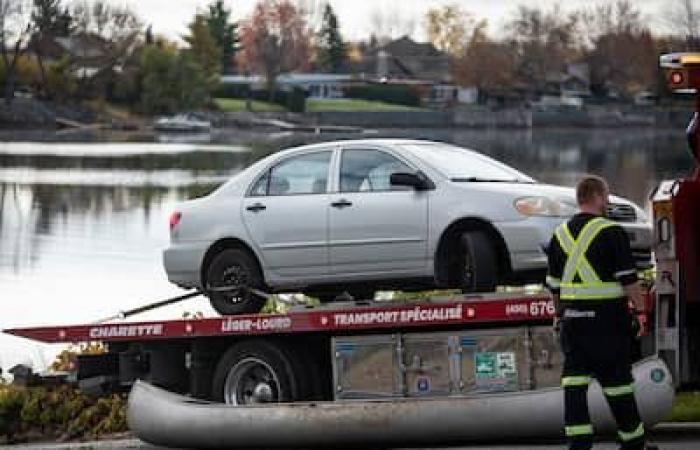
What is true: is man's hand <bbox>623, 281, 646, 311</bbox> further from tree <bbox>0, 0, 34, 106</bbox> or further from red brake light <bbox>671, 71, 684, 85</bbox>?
tree <bbox>0, 0, 34, 106</bbox>

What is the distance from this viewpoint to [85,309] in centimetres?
2191

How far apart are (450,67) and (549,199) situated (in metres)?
121

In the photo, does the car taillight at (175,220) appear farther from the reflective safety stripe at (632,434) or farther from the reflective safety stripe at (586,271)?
the reflective safety stripe at (632,434)

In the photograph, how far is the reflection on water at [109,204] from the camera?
22812 mm

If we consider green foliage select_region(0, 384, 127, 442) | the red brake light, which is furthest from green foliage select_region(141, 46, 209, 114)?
the red brake light

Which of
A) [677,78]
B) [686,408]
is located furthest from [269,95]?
[677,78]

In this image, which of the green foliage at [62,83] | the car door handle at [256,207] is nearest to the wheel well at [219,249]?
the car door handle at [256,207]

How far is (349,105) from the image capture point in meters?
77.8

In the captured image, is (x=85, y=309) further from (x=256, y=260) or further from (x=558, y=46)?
(x=558, y=46)

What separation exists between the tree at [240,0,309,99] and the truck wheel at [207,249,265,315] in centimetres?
11127

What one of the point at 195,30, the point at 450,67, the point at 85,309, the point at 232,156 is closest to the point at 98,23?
the point at 195,30

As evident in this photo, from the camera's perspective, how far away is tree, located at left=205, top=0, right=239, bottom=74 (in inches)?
5920

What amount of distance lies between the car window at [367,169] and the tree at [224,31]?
13647 cm

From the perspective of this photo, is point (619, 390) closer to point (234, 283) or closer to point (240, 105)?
point (234, 283)
